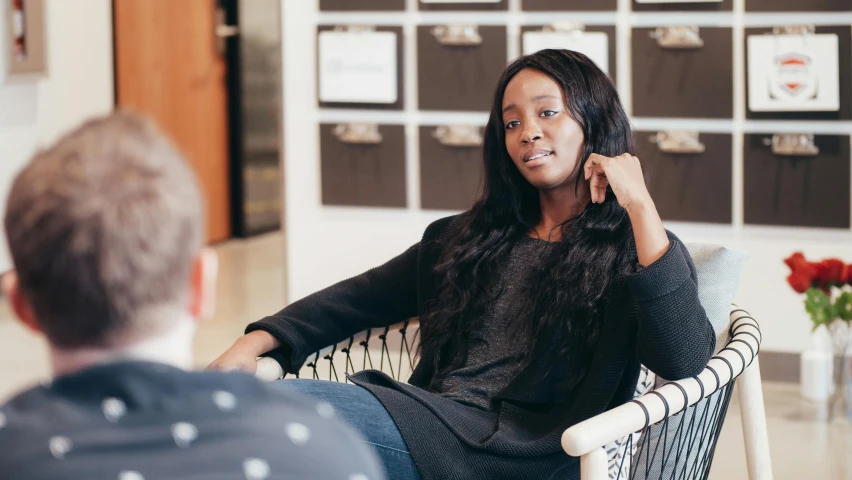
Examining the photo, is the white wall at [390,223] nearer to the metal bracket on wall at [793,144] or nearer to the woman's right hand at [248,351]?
the metal bracket on wall at [793,144]

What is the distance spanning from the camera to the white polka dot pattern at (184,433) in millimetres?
770

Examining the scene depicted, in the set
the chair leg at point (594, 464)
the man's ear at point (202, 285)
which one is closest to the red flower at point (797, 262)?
the chair leg at point (594, 464)

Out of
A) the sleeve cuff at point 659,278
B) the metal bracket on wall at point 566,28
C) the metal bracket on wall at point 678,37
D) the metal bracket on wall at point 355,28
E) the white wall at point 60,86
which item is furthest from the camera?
the white wall at point 60,86

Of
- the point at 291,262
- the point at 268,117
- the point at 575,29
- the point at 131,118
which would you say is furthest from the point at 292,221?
the point at 131,118

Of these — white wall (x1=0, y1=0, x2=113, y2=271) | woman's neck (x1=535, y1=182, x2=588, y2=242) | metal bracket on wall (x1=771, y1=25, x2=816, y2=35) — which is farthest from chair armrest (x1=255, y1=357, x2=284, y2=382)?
white wall (x1=0, y1=0, x2=113, y2=271)

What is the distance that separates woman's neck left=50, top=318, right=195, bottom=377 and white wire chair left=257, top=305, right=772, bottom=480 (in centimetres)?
81

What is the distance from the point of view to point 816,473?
2.97m

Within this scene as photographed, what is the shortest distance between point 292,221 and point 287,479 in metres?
3.63

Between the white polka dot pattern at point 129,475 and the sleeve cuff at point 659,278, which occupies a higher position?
the white polka dot pattern at point 129,475

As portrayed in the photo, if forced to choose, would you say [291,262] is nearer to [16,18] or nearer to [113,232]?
[16,18]

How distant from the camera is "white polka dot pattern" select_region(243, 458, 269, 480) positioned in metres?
0.77

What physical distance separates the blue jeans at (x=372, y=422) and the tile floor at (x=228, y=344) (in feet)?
4.78

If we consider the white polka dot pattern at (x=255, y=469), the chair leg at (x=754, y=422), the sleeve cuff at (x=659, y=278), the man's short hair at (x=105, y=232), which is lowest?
the chair leg at (x=754, y=422)

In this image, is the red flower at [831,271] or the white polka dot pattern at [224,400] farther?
the red flower at [831,271]
